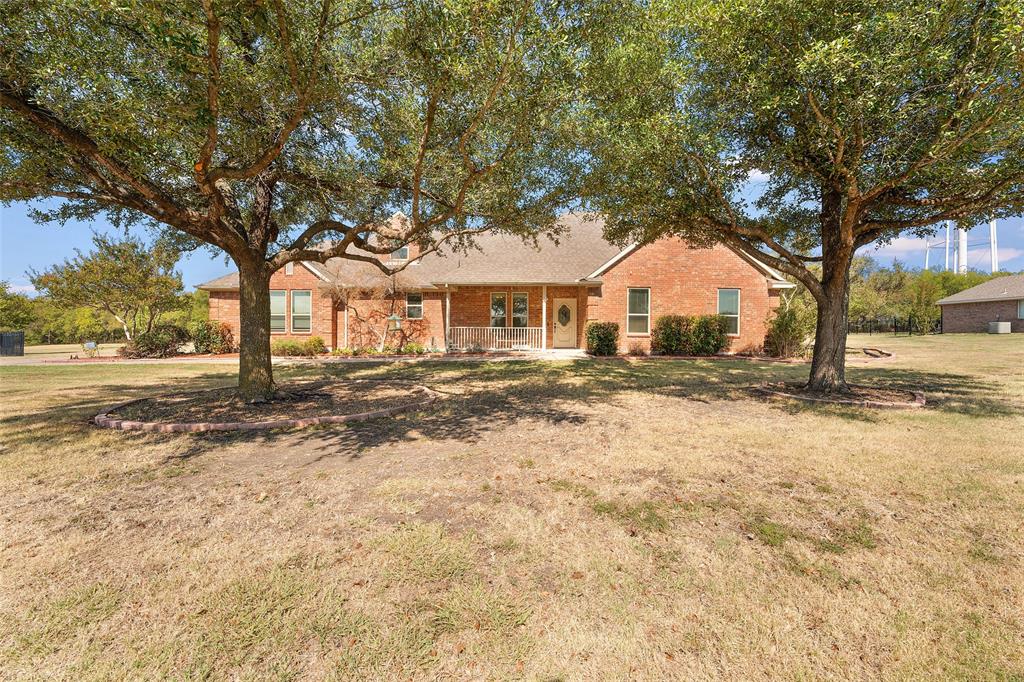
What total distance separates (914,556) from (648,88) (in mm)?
7941

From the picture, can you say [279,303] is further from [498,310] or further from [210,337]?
[498,310]

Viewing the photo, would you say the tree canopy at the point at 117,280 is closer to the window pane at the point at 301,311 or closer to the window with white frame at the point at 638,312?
the window pane at the point at 301,311

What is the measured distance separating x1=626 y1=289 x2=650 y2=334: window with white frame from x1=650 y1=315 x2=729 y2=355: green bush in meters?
0.58

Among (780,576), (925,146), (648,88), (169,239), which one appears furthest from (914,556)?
(169,239)

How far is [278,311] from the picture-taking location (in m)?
21.4

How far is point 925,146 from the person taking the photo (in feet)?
23.6

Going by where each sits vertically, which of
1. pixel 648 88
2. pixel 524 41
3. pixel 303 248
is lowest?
Result: pixel 303 248

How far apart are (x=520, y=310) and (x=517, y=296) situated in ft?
2.21

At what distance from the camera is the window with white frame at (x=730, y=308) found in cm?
1939

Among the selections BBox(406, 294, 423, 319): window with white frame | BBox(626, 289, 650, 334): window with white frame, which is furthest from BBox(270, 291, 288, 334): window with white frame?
BBox(626, 289, 650, 334): window with white frame

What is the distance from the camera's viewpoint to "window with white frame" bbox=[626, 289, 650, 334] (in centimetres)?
1958

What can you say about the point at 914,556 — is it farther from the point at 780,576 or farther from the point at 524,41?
the point at 524,41

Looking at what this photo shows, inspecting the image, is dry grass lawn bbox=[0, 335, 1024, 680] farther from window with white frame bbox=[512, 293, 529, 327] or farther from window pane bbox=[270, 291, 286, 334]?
window pane bbox=[270, 291, 286, 334]

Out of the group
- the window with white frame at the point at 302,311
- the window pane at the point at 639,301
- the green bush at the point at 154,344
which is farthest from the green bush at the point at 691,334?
the green bush at the point at 154,344
